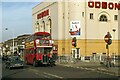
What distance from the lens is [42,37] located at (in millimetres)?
42312

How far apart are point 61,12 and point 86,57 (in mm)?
13714

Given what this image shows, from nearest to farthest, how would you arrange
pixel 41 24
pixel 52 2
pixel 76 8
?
pixel 76 8, pixel 52 2, pixel 41 24

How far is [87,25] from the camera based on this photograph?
69938 mm

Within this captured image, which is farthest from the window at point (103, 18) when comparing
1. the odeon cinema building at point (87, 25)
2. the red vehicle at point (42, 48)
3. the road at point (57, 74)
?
the road at point (57, 74)

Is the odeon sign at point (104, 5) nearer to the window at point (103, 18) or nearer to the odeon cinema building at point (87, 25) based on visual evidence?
the odeon cinema building at point (87, 25)

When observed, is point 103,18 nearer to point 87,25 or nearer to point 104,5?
point 104,5

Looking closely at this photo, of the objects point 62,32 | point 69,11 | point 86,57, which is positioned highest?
point 69,11

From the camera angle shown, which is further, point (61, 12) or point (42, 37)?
point (61, 12)

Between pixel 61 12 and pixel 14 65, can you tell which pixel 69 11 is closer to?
pixel 61 12

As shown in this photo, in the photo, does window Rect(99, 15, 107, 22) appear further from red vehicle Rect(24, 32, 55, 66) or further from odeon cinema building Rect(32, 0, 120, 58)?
red vehicle Rect(24, 32, 55, 66)

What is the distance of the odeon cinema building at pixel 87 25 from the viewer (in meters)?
69.1

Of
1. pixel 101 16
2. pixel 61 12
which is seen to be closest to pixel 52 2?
pixel 61 12

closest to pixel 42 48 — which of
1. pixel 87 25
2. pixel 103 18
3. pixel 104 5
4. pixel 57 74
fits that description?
pixel 57 74

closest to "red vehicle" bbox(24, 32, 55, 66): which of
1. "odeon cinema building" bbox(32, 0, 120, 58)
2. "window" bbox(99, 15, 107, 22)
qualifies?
"odeon cinema building" bbox(32, 0, 120, 58)
